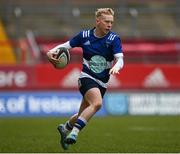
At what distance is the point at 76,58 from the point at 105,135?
1053cm

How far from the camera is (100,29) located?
10.1 meters

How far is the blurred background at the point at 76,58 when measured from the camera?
70.7 feet

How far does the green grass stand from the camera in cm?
1081

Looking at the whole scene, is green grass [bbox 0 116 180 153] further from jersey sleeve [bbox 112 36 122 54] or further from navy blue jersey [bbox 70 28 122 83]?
jersey sleeve [bbox 112 36 122 54]

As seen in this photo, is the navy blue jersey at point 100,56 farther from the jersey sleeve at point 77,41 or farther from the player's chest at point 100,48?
the jersey sleeve at point 77,41

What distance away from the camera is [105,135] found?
14.1 meters

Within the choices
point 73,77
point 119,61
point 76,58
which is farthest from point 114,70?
point 76,58

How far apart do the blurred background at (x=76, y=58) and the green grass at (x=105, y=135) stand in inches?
54.0

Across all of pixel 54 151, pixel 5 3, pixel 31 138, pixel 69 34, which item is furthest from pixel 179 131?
pixel 5 3

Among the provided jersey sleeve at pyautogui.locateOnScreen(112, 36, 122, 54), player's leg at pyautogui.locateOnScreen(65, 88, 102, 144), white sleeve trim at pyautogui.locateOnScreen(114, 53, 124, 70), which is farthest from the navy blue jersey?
player's leg at pyautogui.locateOnScreen(65, 88, 102, 144)

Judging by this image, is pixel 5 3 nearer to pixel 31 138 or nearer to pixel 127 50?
pixel 127 50

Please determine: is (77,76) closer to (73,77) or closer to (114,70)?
(73,77)

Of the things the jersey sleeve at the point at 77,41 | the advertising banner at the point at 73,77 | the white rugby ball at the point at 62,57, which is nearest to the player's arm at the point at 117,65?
the jersey sleeve at the point at 77,41

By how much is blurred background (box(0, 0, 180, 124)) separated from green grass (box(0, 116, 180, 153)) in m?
1.37
